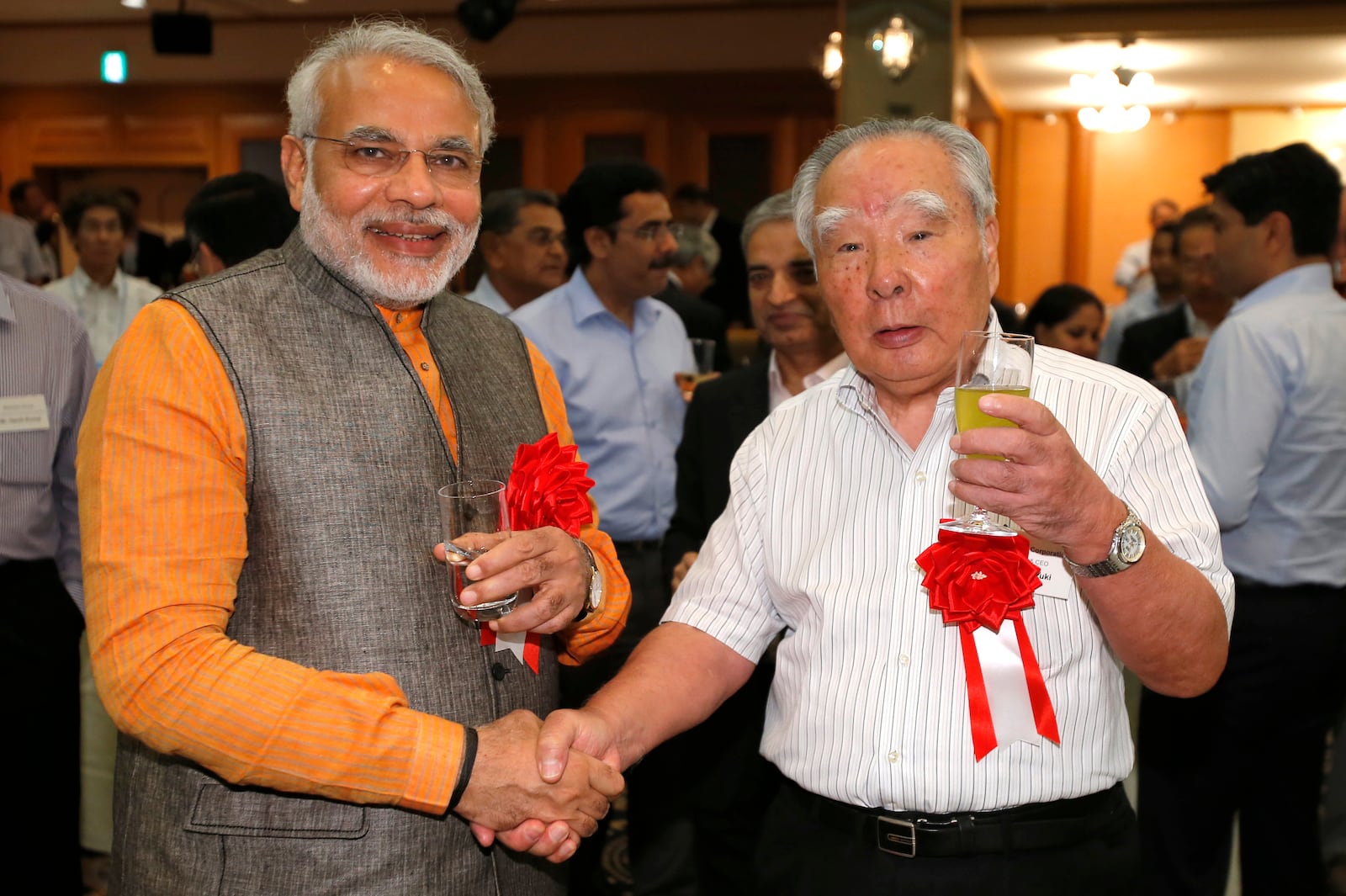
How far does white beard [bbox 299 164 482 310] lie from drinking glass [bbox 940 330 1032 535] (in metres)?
0.84

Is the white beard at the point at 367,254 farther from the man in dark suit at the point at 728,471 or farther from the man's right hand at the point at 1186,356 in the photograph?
the man's right hand at the point at 1186,356

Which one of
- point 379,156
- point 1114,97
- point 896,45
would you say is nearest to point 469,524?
point 379,156

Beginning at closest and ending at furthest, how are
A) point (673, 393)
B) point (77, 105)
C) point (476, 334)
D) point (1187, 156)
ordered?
point (476, 334), point (673, 393), point (77, 105), point (1187, 156)

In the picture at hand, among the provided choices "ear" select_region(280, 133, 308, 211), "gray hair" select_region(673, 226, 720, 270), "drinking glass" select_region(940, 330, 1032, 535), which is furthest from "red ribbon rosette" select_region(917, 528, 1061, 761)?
"gray hair" select_region(673, 226, 720, 270)

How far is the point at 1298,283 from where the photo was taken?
3.23 metres

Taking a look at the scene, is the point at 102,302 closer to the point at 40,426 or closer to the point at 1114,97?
the point at 40,426

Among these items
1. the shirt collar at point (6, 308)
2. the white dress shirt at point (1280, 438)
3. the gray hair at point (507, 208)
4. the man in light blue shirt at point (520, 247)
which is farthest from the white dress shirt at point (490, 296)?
the white dress shirt at point (1280, 438)

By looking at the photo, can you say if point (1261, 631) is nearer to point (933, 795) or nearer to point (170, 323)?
point (933, 795)

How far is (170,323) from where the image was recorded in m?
1.58

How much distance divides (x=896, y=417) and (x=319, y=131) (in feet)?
3.36

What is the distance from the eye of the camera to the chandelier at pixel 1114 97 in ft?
31.3

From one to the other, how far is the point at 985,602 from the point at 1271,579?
1.93 metres

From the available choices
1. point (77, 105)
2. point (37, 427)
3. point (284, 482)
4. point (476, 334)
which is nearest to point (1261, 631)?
point (476, 334)

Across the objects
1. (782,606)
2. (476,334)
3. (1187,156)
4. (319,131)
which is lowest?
(782,606)
